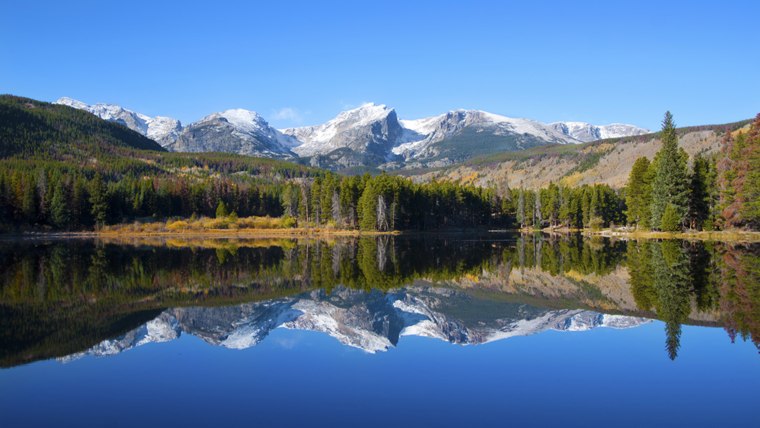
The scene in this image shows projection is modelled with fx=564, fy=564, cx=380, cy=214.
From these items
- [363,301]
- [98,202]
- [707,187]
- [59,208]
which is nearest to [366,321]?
[363,301]

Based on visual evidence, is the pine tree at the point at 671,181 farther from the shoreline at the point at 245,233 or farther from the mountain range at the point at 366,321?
the mountain range at the point at 366,321

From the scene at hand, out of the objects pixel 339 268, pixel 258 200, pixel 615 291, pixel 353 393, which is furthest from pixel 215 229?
pixel 353 393

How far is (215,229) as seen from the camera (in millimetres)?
126625

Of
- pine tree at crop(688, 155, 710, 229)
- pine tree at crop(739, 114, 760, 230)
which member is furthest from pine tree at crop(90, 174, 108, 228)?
pine tree at crop(739, 114, 760, 230)

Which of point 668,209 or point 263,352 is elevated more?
point 668,209

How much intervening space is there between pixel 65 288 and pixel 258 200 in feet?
433

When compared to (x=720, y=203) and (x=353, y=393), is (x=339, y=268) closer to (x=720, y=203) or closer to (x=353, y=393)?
(x=353, y=393)

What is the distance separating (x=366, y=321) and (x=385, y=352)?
15.2 feet

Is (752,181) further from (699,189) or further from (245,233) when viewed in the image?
(245,233)

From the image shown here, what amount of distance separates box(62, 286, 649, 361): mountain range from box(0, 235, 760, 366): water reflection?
63 millimetres

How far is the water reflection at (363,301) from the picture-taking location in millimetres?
18578

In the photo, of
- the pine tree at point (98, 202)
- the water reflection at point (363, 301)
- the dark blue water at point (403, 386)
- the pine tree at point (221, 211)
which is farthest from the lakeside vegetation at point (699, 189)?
the pine tree at point (98, 202)

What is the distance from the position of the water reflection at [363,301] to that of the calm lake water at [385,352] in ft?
0.47

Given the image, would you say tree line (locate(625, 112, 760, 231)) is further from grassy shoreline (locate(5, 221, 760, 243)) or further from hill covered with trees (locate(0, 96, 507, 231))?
hill covered with trees (locate(0, 96, 507, 231))
